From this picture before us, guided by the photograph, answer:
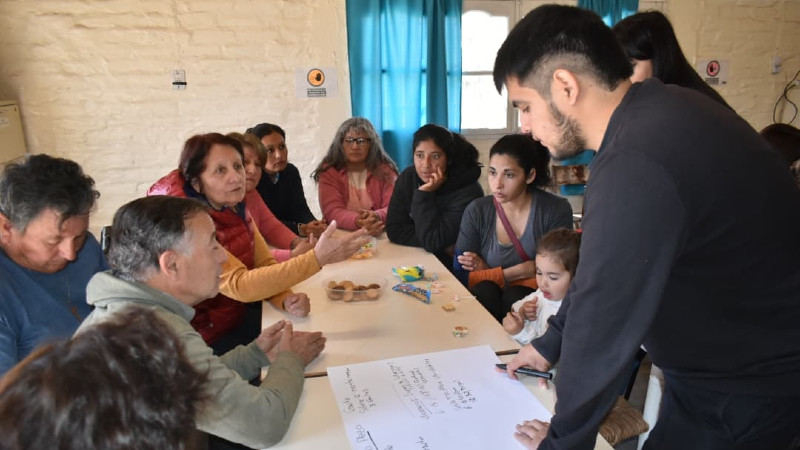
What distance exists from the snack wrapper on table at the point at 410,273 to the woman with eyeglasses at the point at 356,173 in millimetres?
1101

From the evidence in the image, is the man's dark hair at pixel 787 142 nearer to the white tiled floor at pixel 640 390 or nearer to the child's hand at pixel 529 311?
the white tiled floor at pixel 640 390

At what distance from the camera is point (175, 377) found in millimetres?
613

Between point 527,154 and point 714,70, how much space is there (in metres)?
3.95

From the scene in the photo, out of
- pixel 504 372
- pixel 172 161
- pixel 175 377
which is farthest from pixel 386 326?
pixel 172 161

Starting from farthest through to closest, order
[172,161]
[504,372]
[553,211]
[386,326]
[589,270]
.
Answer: [172,161] < [553,211] < [386,326] < [504,372] < [589,270]

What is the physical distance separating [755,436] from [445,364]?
0.70 meters

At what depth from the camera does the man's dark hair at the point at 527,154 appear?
7.56 ft

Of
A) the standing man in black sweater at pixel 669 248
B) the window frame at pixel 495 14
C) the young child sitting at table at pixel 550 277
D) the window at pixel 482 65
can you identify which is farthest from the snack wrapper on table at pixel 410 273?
the window at pixel 482 65

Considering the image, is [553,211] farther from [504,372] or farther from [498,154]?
[504,372]

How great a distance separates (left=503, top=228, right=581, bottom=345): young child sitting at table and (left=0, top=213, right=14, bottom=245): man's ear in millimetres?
1519

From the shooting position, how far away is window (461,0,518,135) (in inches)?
179

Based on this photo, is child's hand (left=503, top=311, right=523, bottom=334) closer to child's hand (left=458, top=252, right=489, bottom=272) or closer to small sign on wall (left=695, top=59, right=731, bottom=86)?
child's hand (left=458, top=252, right=489, bottom=272)

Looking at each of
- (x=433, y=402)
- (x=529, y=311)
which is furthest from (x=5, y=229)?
(x=529, y=311)

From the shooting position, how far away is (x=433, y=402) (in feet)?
4.06
